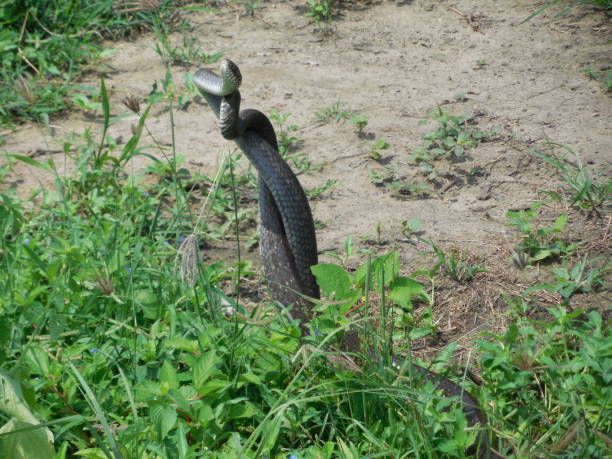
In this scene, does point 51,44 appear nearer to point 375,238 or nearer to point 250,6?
point 250,6

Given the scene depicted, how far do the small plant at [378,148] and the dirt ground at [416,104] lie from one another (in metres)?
0.04

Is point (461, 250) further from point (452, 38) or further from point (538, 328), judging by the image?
point (452, 38)

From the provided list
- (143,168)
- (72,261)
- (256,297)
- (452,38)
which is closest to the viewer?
(72,261)

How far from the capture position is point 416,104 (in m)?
4.61

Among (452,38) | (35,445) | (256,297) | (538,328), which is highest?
(452,38)

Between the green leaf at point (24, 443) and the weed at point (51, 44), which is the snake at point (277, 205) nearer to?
the green leaf at point (24, 443)

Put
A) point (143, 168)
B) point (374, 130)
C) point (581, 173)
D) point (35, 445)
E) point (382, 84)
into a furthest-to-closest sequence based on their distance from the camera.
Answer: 1. point (382, 84)
2. point (374, 130)
3. point (143, 168)
4. point (581, 173)
5. point (35, 445)

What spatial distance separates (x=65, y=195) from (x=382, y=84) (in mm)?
2410

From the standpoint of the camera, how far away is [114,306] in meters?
2.71

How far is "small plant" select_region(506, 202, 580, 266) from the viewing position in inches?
125

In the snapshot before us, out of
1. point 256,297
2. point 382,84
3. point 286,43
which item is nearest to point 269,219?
point 256,297

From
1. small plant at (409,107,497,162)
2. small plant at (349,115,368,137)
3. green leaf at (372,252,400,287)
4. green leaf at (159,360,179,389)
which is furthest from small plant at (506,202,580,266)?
→ green leaf at (159,360,179,389)

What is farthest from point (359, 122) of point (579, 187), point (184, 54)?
point (184, 54)

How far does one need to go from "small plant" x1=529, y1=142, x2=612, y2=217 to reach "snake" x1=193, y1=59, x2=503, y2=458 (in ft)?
4.90
